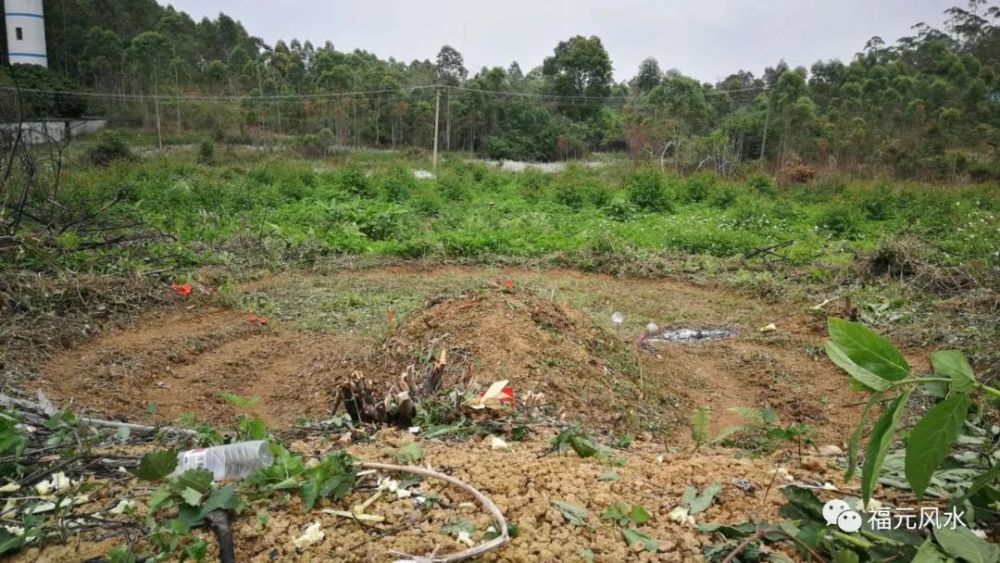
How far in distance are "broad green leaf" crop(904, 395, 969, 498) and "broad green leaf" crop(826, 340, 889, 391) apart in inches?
2.9

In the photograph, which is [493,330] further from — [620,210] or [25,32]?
[25,32]

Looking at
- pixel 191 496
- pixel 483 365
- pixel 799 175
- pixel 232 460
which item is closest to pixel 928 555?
pixel 191 496

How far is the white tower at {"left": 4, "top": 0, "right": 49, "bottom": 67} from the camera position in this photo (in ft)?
79.9

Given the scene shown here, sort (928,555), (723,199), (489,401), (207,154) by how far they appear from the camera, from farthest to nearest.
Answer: (207,154) → (723,199) → (489,401) → (928,555)

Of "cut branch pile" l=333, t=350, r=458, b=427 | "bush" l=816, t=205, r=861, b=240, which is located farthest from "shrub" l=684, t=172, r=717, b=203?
"cut branch pile" l=333, t=350, r=458, b=427

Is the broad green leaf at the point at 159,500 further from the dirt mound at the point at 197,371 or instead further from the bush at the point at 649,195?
the bush at the point at 649,195

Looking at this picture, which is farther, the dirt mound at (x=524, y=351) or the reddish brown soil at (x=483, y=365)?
the reddish brown soil at (x=483, y=365)

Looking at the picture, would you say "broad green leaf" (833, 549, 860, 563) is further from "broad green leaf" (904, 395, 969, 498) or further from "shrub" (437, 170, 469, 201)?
"shrub" (437, 170, 469, 201)

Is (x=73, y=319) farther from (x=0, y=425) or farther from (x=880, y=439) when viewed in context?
(x=880, y=439)

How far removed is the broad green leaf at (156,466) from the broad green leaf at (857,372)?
1513mm

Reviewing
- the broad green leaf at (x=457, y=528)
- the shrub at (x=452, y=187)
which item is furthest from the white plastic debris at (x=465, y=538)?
the shrub at (x=452, y=187)

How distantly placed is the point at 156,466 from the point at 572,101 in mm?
26635

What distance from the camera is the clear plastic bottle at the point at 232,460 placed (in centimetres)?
175

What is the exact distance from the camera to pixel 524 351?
4.04 metres
